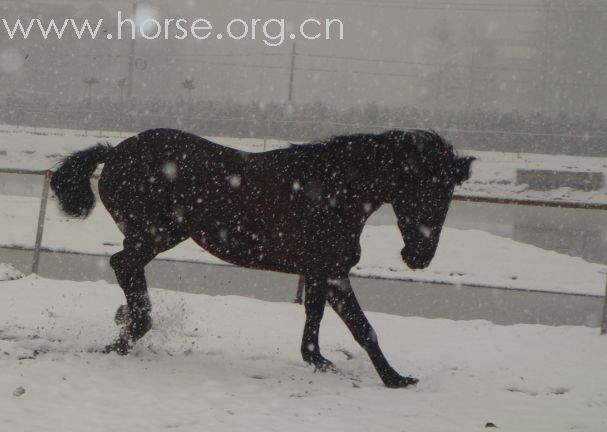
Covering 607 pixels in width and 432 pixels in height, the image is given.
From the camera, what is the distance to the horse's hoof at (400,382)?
4.21 meters

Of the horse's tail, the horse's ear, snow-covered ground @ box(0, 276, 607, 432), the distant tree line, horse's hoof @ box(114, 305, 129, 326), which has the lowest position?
snow-covered ground @ box(0, 276, 607, 432)

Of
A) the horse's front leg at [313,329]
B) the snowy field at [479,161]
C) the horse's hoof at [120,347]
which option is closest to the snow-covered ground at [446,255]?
the horse's front leg at [313,329]

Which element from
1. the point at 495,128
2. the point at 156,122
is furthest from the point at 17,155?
the point at 495,128

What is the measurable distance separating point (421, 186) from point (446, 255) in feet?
20.7

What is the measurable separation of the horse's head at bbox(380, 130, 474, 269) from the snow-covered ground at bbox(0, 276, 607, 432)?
86 centimetres

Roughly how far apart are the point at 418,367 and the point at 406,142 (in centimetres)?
153

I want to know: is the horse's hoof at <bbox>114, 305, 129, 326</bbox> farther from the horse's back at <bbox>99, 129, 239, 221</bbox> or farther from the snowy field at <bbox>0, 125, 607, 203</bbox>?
the snowy field at <bbox>0, 125, 607, 203</bbox>

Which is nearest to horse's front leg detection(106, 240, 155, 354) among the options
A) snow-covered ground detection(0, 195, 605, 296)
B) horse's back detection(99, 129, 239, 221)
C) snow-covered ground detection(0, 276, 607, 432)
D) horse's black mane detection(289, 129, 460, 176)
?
snow-covered ground detection(0, 276, 607, 432)

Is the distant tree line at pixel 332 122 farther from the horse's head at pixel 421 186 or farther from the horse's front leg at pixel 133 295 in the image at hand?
the horse's head at pixel 421 186

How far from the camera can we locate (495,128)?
25.4 meters

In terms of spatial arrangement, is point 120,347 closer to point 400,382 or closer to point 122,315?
point 122,315

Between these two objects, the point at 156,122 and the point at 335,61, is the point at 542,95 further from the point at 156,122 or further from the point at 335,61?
the point at 335,61

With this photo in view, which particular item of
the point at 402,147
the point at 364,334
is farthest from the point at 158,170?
the point at 364,334

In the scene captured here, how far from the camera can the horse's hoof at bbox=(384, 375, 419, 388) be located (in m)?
4.21
